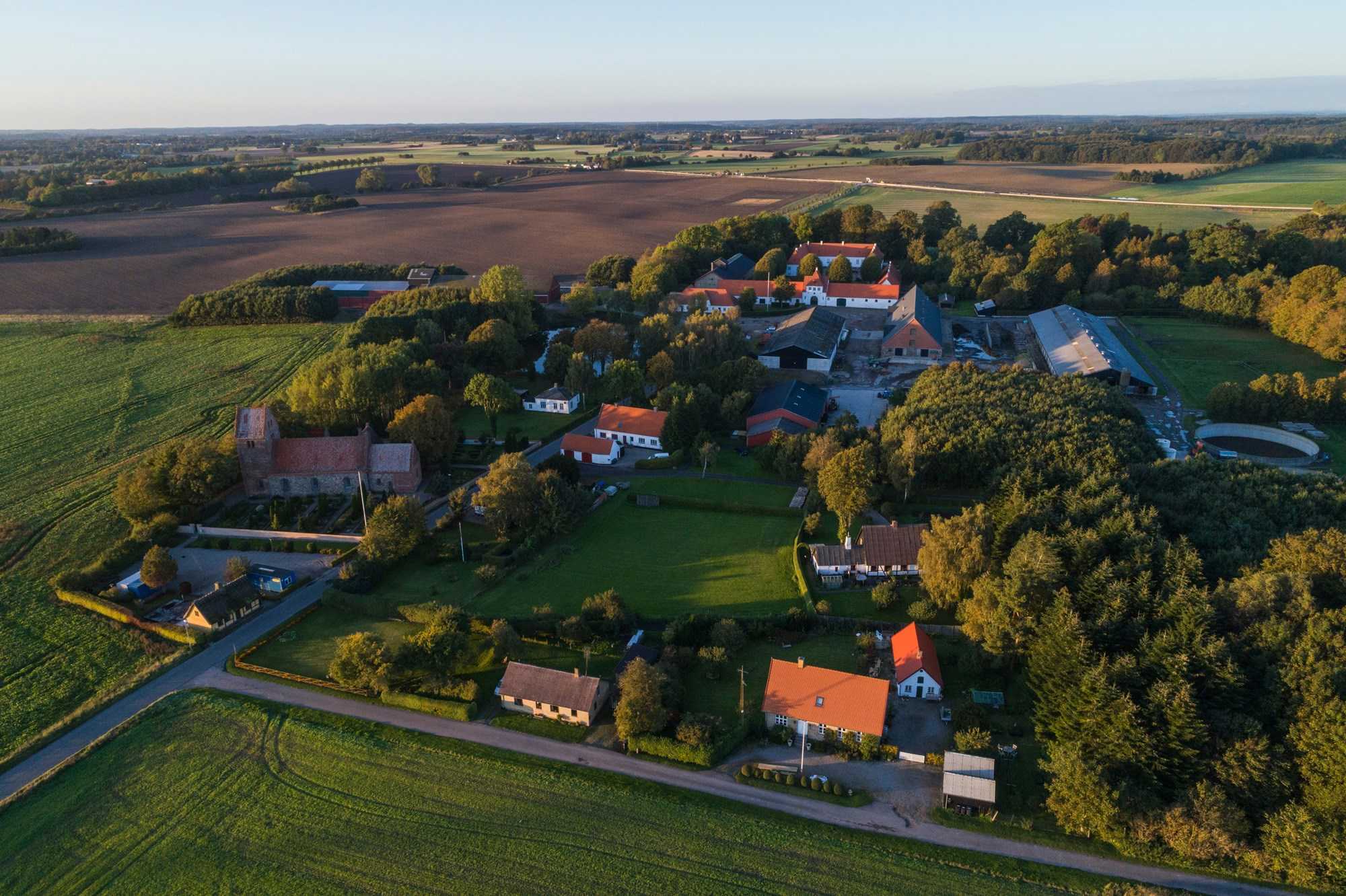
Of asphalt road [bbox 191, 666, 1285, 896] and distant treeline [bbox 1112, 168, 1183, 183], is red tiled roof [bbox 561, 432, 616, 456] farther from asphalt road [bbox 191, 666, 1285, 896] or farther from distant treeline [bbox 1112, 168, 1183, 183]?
distant treeline [bbox 1112, 168, 1183, 183]

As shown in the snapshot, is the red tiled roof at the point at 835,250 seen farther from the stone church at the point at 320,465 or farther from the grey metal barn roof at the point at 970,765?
the grey metal barn roof at the point at 970,765

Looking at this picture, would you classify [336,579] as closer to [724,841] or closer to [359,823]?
[359,823]

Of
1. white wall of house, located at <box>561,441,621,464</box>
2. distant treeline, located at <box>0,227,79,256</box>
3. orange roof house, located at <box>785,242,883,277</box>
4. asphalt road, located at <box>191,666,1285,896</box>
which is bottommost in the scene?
asphalt road, located at <box>191,666,1285,896</box>

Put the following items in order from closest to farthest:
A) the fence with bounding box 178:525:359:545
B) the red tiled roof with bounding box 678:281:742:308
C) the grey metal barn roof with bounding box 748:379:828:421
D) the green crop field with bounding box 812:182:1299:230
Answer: the fence with bounding box 178:525:359:545, the grey metal barn roof with bounding box 748:379:828:421, the red tiled roof with bounding box 678:281:742:308, the green crop field with bounding box 812:182:1299:230

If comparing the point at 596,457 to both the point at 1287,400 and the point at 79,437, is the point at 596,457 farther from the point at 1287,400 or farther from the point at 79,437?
the point at 1287,400

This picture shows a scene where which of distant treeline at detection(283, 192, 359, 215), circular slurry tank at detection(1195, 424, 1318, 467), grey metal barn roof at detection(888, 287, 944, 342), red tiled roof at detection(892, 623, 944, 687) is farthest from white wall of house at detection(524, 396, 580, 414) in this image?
distant treeline at detection(283, 192, 359, 215)

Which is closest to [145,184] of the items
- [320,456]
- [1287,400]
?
[320,456]

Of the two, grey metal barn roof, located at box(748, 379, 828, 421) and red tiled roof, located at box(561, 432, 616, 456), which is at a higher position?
grey metal barn roof, located at box(748, 379, 828, 421)
